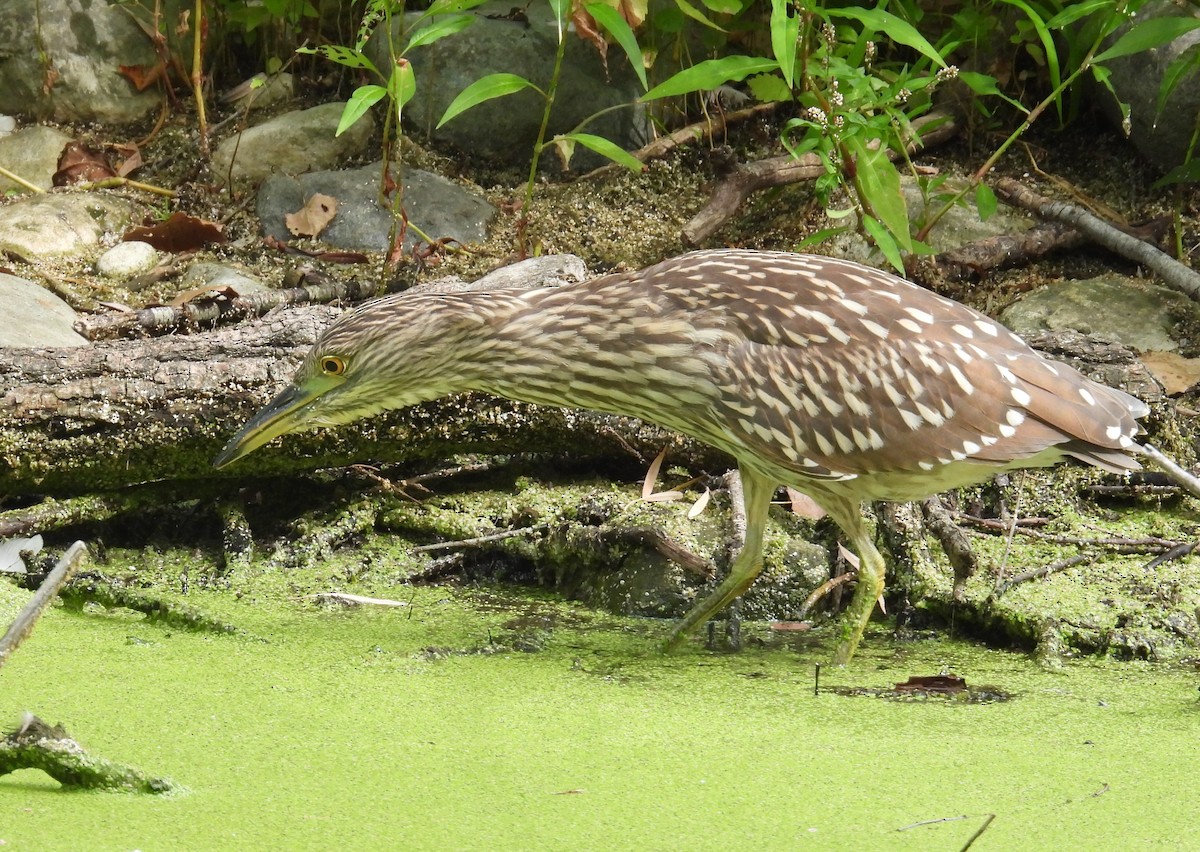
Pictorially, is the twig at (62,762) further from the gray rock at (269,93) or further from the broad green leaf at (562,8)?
the gray rock at (269,93)

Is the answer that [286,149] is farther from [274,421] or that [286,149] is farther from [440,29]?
[274,421]

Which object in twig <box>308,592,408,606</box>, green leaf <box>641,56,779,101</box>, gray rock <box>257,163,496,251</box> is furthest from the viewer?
gray rock <box>257,163,496,251</box>

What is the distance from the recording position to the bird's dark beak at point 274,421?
11.9 ft

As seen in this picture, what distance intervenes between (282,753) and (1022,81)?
480cm

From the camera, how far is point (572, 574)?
165 inches

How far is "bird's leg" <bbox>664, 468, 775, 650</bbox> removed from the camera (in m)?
3.72

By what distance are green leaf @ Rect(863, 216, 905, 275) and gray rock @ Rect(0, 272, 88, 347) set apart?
2.71 m

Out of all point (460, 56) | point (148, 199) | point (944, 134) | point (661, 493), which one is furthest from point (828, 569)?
point (148, 199)

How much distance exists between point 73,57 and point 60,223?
1191mm

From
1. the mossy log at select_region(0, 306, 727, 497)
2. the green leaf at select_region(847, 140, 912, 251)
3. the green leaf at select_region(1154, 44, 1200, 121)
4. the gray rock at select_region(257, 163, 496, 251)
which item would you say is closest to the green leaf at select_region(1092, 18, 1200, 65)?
the green leaf at select_region(1154, 44, 1200, 121)

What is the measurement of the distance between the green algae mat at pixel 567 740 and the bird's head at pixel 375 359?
0.56 meters

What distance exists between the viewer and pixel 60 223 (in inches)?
239

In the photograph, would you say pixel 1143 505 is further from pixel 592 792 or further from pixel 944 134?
pixel 592 792

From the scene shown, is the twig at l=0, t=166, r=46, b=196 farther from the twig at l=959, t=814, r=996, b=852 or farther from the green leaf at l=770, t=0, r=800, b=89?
the twig at l=959, t=814, r=996, b=852
